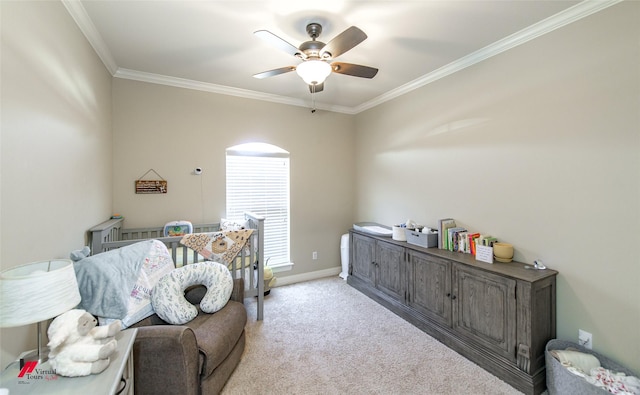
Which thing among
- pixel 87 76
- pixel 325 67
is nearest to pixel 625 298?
pixel 325 67

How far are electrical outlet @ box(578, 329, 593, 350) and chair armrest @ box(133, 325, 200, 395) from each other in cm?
270

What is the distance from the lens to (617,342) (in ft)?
5.72

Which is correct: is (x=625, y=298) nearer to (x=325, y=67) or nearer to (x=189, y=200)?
(x=325, y=67)

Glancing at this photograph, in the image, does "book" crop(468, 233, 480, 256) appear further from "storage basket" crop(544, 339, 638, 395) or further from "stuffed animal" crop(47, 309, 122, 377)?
"stuffed animal" crop(47, 309, 122, 377)

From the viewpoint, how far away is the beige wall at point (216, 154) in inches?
116

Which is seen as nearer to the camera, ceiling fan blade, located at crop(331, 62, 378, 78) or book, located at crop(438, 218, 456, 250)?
ceiling fan blade, located at crop(331, 62, 378, 78)

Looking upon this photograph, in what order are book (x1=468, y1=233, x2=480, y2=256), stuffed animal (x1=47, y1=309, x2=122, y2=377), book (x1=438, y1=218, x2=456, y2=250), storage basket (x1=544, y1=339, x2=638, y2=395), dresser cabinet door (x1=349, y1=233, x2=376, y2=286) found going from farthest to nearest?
1. dresser cabinet door (x1=349, y1=233, x2=376, y2=286)
2. book (x1=438, y1=218, x2=456, y2=250)
3. book (x1=468, y1=233, x2=480, y2=256)
4. storage basket (x1=544, y1=339, x2=638, y2=395)
5. stuffed animal (x1=47, y1=309, x2=122, y2=377)

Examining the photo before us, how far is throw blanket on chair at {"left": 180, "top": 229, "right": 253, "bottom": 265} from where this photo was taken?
93.5 inches

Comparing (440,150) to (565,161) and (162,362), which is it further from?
(162,362)

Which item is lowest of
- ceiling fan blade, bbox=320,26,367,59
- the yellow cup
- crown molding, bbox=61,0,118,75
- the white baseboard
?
the white baseboard

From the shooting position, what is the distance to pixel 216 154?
337 cm

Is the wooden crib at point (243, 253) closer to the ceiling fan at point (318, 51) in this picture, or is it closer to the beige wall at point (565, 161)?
the ceiling fan at point (318, 51)

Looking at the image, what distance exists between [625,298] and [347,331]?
208 cm

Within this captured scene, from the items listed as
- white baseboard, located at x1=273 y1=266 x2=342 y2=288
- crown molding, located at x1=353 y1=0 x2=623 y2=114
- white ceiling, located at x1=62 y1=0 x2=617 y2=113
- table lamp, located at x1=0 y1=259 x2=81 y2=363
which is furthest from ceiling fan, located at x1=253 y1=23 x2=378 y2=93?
white baseboard, located at x1=273 y1=266 x2=342 y2=288
